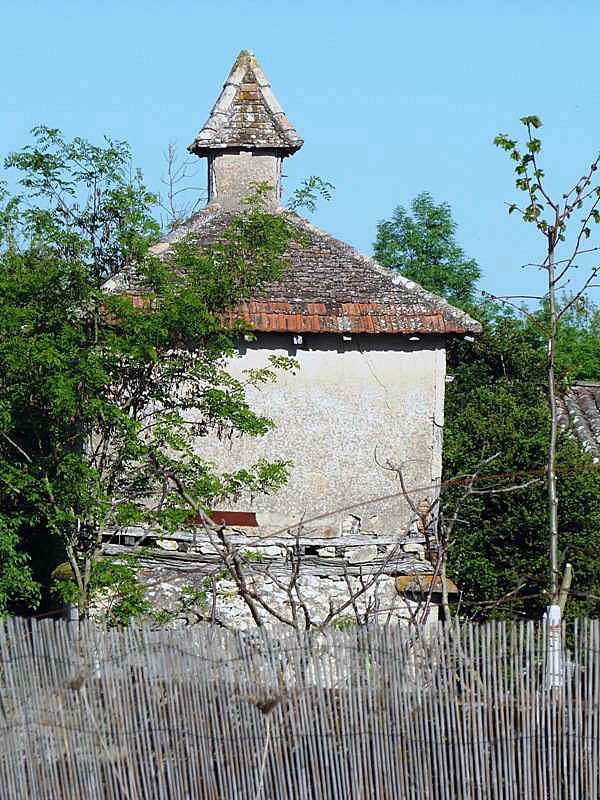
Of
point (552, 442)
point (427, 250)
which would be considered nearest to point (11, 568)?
point (552, 442)

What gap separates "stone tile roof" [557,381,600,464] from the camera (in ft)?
54.1

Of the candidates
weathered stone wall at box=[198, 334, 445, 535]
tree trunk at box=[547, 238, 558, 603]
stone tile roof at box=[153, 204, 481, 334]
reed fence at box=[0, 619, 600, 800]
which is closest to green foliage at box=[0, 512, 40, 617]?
weathered stone wall at box=[198, 334, 445, 535]

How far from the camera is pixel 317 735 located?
5.56 meters

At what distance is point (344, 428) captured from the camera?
447 inches

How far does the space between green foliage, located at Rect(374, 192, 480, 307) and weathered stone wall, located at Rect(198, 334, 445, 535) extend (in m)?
16.7

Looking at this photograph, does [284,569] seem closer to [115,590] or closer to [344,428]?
[344,428]

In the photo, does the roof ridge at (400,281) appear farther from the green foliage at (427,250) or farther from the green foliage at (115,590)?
the green foliage at (427,250)

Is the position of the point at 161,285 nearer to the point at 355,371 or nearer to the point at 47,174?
the point at 47,174

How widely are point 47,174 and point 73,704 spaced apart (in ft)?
17.4

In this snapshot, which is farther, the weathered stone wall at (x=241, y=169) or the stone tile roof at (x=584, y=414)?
the stone tile roof at (x=584, y=414)

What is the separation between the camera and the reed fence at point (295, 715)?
17.6ft

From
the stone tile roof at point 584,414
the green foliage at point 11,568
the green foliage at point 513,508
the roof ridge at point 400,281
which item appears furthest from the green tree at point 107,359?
the stone tile roof at point 584,414

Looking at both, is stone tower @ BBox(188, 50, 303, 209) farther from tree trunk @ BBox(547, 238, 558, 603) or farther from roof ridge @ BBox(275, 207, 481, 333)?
tree trunk @ BBox(547, 238, 558, 603)

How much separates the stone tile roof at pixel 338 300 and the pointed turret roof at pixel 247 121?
0.96 meters
